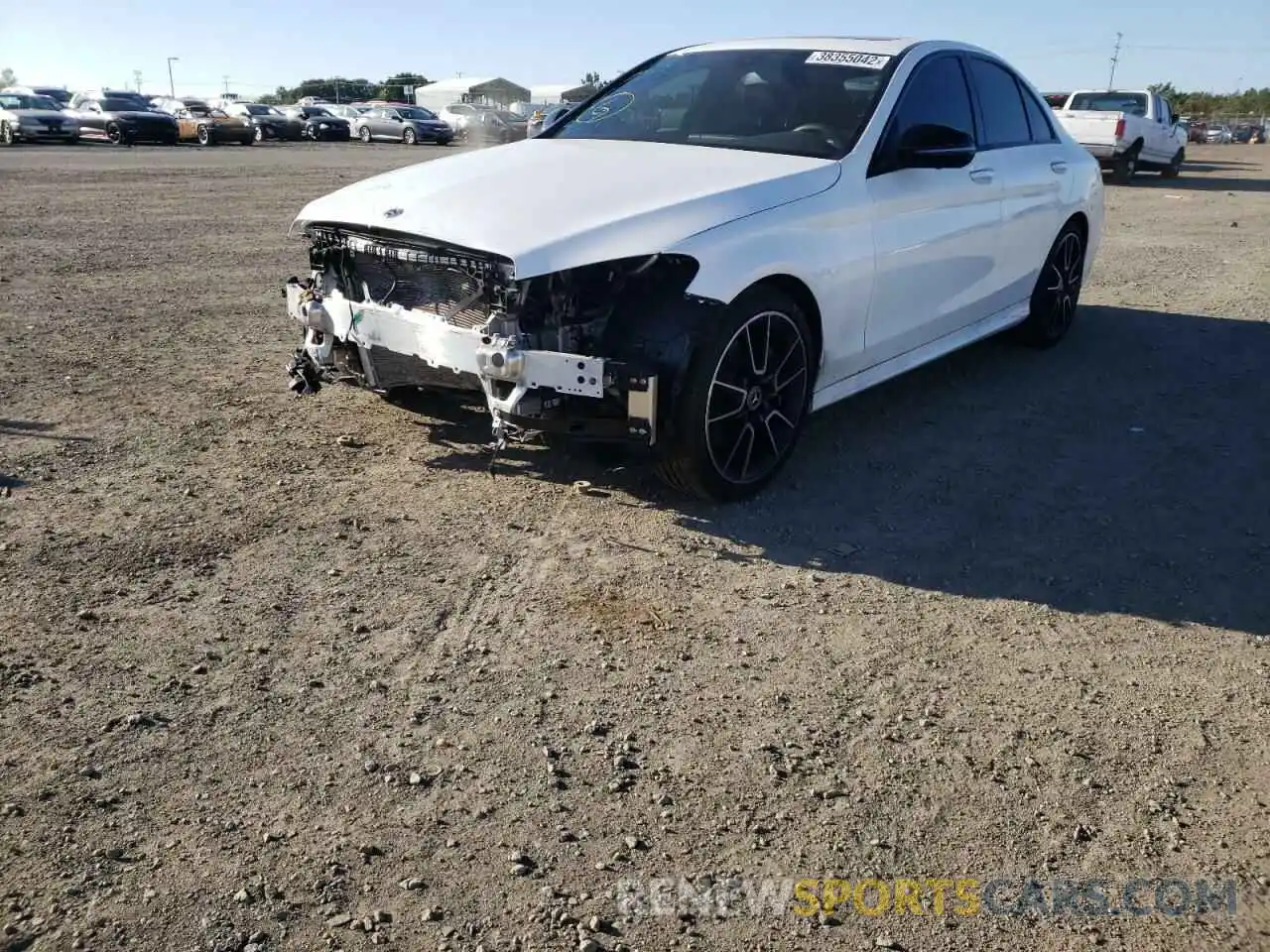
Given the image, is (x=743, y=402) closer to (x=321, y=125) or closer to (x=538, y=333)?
(x=538, y=333)

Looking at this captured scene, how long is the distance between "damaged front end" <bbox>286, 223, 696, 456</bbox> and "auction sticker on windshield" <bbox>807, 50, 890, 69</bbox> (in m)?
1.93

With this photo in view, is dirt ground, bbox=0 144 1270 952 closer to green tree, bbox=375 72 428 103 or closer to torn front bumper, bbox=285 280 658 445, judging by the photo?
torn front bumper, bbox=285 280 658 445

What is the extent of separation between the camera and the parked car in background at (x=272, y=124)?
41.4 meters

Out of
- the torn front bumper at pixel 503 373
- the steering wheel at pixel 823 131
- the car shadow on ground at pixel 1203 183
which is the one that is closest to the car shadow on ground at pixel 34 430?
the torn front bumper at pixel 503 373

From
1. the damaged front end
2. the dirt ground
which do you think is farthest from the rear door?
the damaged front end

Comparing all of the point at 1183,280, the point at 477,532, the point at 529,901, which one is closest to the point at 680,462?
the point at 477,532

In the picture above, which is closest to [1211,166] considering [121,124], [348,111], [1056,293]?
[1056,293]

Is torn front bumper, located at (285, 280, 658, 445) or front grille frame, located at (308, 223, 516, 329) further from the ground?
front grille frame, located at (308, 223, 516, 329)

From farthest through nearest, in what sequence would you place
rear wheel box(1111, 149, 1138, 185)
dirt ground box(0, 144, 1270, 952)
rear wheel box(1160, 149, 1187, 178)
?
rear wheel box(1160, 149, 1187, 178)
rear wheel box(1111, 149, 1138, 185)
dirt ground box(0, 144, 1270, 952)

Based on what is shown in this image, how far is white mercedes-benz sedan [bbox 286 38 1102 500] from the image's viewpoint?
4.08 metres

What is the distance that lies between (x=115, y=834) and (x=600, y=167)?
Result: 324cm

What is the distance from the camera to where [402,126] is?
42312 millimetres

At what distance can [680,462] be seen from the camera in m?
4.26

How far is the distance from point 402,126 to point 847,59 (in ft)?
131
